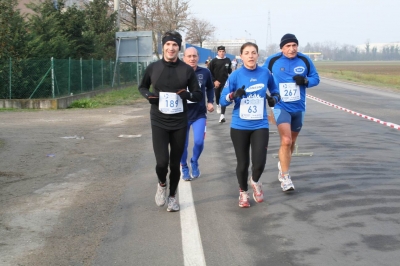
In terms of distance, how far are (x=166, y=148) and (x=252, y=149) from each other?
101 centimetres

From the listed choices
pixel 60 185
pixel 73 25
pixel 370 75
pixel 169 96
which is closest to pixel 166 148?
pixel 169 96

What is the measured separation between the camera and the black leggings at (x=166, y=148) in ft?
20.4

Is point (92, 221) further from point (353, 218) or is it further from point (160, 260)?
point (353, 218)

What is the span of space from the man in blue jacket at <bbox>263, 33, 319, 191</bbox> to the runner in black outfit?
1.49m

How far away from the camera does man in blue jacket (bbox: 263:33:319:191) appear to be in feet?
23.8

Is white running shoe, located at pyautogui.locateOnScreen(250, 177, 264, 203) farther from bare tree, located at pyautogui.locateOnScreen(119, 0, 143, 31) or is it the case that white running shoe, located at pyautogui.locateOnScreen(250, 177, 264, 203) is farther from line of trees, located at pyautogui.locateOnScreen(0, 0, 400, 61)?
bare tree, located at pyautogui.locateOnScreen(119, 0, 143, 31)

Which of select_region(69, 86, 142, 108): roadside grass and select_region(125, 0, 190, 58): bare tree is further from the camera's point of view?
select_region(125, 0, 190, 58): bare tree

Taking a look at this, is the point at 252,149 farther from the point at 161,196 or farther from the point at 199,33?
the point at 199,33

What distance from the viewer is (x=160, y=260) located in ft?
15.8

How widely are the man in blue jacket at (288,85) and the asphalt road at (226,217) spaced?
52 cm

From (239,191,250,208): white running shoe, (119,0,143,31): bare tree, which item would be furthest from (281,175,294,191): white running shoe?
(119,0,143,31): bare tree

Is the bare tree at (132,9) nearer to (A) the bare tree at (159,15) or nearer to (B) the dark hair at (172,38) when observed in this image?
(A) the bare tree at (159,15)

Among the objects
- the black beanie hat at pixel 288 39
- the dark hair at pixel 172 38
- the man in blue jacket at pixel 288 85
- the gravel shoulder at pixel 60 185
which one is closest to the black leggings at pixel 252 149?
the man in blue jacket at pixel 288 85

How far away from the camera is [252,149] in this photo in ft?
21.4
